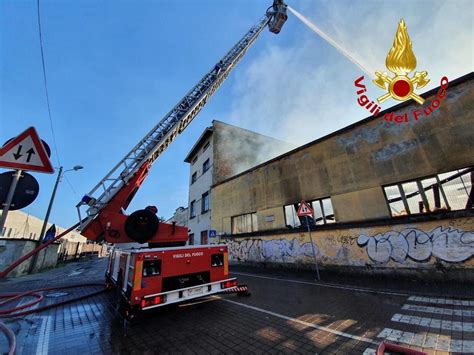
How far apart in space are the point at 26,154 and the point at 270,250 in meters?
10.7

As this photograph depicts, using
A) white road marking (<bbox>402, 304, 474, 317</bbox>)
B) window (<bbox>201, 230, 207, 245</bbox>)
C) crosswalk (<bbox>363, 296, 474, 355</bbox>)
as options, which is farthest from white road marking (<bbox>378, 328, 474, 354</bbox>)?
window (<bbox>201, 230, 207, 245</bbox>)

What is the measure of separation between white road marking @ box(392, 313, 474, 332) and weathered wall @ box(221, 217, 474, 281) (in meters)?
3.53

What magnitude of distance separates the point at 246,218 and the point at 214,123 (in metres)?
10.6

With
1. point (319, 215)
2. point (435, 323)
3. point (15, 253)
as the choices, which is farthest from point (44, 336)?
point (15, 253)

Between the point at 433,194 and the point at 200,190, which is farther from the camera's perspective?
the point at 200,190

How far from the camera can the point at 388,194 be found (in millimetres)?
7879

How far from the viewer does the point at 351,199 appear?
28.5 ft

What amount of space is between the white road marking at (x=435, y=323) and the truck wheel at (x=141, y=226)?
6.06m

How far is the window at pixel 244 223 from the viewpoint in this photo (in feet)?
43.3

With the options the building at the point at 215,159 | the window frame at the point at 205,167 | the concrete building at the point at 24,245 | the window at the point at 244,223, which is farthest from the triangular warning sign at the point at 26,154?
the window frame at the point at 205,167

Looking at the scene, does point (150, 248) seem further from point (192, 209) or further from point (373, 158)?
point (192, 209)

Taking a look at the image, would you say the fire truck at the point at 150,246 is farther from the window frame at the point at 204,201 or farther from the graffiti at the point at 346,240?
the window frame at the point at 204,201

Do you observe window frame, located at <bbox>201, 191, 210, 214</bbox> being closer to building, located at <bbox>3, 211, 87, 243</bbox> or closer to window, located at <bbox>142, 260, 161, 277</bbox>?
window, located at <bbox>142, 260, 161, 277</bbox>

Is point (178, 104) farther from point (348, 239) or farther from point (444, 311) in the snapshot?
point (444, 311)
